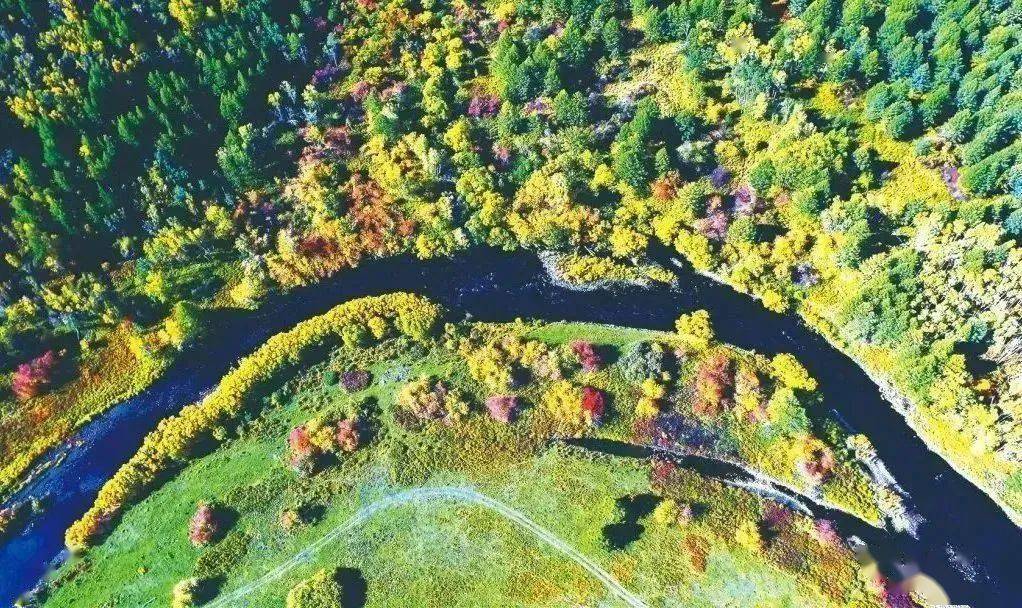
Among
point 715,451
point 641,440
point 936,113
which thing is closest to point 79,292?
point 641,440

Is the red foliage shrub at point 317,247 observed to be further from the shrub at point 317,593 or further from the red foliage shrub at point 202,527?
the shrub at point 317,593

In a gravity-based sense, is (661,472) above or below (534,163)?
below

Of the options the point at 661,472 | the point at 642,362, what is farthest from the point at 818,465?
the point at 642,362

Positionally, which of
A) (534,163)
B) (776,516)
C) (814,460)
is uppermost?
(534,163)

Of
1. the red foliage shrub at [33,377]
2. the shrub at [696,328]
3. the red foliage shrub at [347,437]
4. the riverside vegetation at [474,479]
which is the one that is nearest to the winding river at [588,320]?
the shrub at [696,328]

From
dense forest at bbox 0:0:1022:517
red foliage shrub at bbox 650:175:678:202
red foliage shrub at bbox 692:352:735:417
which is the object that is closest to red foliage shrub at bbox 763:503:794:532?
red foliage shrub at bbox 692:352:735:417

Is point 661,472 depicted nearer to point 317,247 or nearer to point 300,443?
point 300,443
